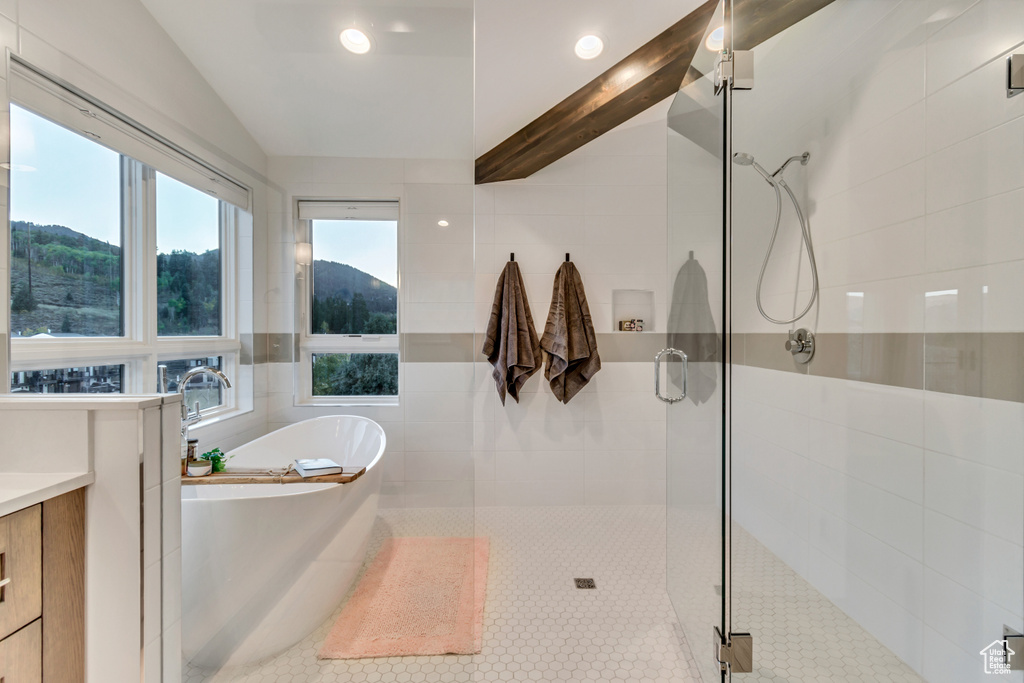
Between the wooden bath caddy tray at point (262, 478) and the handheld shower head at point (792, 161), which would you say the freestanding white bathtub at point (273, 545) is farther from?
the handheld shower head at point (792, 161)

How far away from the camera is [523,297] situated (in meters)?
2.68

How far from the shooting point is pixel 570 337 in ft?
8.79

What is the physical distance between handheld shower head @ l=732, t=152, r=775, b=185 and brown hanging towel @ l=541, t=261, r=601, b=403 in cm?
133

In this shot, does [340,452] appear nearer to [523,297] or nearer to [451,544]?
[451,544]

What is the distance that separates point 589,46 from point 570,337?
1488 millimetres

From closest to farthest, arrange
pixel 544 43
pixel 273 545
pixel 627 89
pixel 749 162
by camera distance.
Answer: pixel 273 545 < pixel 749 162 < pixel 544 43 < pixel 627 89

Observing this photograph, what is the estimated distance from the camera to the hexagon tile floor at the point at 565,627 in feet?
3.94

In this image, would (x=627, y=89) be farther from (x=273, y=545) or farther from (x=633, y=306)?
(x=273, y=545)

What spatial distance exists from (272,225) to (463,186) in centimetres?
56

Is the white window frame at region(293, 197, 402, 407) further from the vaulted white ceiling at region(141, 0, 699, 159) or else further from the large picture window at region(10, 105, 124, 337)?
the large picture window at region(10, 105, 124, 337)

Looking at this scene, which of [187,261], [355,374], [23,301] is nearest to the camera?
[23,301]

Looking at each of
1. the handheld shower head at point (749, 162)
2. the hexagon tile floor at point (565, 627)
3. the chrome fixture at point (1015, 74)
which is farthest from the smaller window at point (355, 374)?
the chrome fixture at point (1015, 74)

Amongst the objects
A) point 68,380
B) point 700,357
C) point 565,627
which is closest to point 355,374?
point 68,380

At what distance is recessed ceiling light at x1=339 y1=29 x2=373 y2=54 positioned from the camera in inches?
47.4
